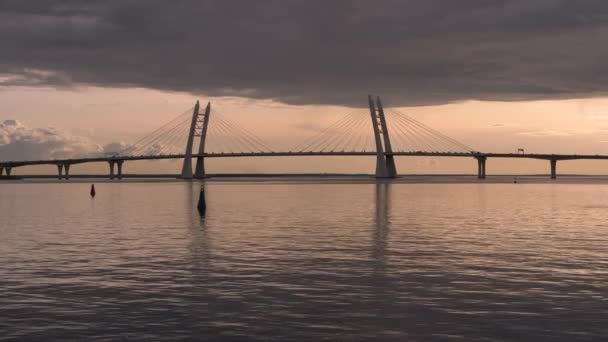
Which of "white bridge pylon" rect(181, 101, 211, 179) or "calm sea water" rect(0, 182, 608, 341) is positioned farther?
"white bridge pylon" rect(181, 101, 211, 179)

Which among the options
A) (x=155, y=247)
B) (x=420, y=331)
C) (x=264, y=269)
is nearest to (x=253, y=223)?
(x=155, y=247)

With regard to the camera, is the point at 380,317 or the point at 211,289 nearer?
the point at 380,317

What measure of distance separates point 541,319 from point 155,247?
1903 centimetres

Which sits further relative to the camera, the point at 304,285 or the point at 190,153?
the point at 190,153

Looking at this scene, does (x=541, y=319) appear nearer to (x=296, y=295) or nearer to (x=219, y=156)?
(x=296, y=295)

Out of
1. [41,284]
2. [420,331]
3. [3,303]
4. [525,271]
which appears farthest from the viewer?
[525,271]

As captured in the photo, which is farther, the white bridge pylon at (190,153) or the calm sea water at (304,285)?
the white bridge pylon at (190,153)

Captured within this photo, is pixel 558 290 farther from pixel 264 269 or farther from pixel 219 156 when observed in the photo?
pixel 219 156

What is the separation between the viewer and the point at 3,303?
17578 mm

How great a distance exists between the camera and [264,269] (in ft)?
78.2

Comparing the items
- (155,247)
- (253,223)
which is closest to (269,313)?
(155,247)

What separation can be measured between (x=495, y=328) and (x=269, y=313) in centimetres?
491

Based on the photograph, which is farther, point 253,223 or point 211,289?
point 253,223

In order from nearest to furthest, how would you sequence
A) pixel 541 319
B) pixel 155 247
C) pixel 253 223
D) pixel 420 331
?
1. pixel 420 331
2. pixel 541 319
3. pixel 155 247
4. pixel 253 223
